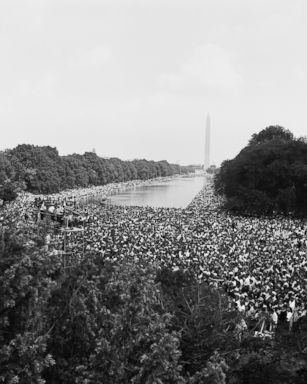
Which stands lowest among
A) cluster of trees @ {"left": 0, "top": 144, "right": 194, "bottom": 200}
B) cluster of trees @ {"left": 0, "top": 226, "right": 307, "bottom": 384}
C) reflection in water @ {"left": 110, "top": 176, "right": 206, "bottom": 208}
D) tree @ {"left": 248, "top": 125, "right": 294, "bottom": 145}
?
reflection in water @ {"left": 110, "top": 176, "right": 206, "bottom": 208}

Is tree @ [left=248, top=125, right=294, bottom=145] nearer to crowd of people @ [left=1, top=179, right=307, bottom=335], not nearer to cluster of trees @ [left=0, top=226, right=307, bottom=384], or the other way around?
crowd of people @ [left=1, top=179, right=307, bottom=335]

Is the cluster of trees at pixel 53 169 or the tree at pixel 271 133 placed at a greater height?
the tree at pixel 271 133

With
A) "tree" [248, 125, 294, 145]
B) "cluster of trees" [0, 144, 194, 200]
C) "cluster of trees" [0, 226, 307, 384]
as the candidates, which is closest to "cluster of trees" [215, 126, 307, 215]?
"cluster of trees" [0, 144, 194, 200]

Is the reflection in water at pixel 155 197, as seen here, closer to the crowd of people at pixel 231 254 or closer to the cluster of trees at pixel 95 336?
the crowd of people at pixel 231 254


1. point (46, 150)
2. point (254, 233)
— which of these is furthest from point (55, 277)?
point (46, 150)

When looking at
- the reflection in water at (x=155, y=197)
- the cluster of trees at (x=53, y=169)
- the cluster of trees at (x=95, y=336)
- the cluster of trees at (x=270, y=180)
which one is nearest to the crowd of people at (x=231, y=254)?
the cluster of trees at (x=95, y=336)

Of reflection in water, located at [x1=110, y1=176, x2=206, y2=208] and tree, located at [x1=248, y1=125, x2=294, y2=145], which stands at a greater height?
tree, located at [x1=248, y1=125, x2=294, y2=145]

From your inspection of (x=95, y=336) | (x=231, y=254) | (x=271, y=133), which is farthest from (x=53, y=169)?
(x=95, y=336)
